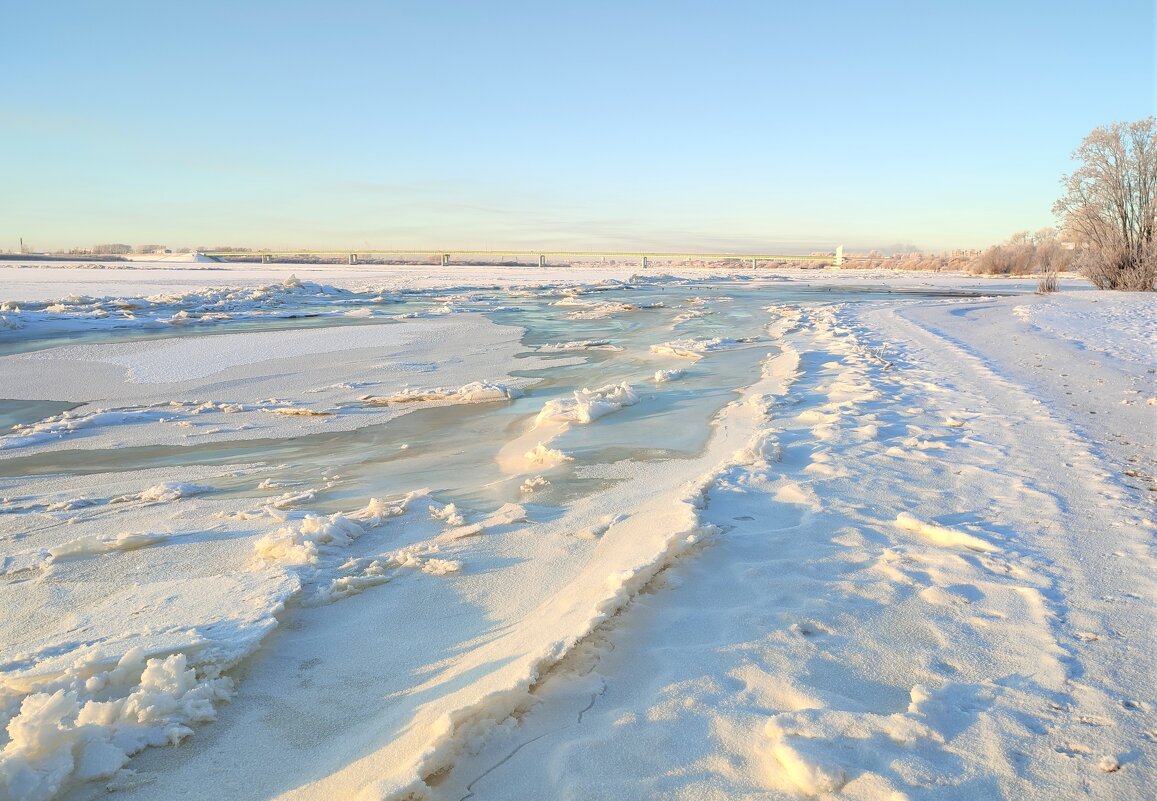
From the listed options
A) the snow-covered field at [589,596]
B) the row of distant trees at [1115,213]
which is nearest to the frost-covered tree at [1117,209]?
the row of distant trees at [1115,213]

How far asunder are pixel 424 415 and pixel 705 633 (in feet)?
13.8

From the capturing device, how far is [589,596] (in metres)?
2.47

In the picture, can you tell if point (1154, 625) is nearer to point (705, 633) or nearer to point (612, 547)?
point (705, 633)

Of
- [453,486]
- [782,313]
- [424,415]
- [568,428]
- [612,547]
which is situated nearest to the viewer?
[612,547]

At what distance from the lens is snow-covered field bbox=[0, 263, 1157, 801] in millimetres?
1680

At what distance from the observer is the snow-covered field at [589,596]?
168 centimetres

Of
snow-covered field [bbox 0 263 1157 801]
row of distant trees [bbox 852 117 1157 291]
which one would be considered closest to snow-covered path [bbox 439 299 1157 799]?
snow-covered field [bbox 0 263 1157 801]

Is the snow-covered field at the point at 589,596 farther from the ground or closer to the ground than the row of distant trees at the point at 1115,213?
closer to the ground

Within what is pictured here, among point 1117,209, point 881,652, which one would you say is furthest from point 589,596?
point 1117,209

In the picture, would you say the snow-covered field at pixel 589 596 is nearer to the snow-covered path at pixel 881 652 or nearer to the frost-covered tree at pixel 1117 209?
the snow-covered path at pixel 881 652

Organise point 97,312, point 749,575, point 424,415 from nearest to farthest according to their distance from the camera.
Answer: point 749,575 → point 424,415 → point 97,312

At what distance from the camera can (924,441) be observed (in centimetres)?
444

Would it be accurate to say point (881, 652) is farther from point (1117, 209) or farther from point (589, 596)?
point (1117, 209)

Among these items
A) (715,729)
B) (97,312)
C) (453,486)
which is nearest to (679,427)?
(453,486)
